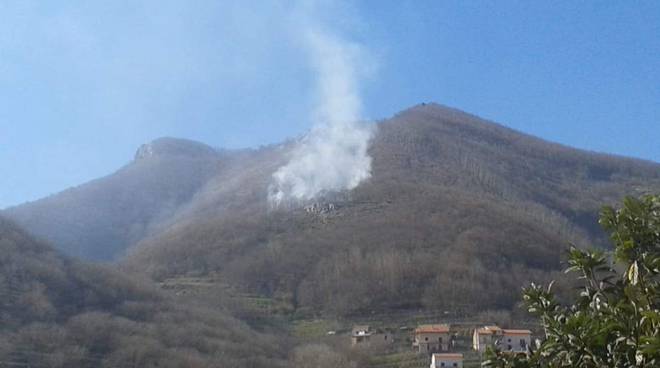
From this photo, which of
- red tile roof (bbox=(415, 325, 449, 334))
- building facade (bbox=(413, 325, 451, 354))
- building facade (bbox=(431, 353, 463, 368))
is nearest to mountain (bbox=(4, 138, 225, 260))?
red tile roof (bbox=(415, 325, 449, 334))

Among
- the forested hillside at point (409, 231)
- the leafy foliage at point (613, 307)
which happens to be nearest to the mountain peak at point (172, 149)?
the forested hillside at point (409, 231)

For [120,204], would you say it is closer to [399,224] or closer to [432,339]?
[399,224]

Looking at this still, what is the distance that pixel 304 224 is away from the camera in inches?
3610

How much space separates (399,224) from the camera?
84938 mm

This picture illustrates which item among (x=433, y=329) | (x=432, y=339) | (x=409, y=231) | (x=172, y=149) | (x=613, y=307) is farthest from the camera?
(x=172, y=149)

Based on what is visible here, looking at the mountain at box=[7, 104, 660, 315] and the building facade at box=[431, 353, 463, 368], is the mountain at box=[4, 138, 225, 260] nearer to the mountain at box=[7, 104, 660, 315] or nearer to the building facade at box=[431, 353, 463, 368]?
the mountain at box=[7, 104, 660, 315]

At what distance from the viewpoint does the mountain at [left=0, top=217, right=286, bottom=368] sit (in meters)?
43.1

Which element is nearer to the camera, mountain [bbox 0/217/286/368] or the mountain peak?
mountain [bbox 0/217/286/368]

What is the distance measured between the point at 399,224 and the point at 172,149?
9989cm

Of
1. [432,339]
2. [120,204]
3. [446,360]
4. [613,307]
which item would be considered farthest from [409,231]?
[613,307]

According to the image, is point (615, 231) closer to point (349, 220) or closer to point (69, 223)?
point (349, 220)

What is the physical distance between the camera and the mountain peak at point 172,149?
172750 mm

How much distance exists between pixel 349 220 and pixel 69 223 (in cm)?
4893

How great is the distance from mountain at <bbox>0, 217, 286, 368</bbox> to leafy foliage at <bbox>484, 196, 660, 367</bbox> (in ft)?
122
